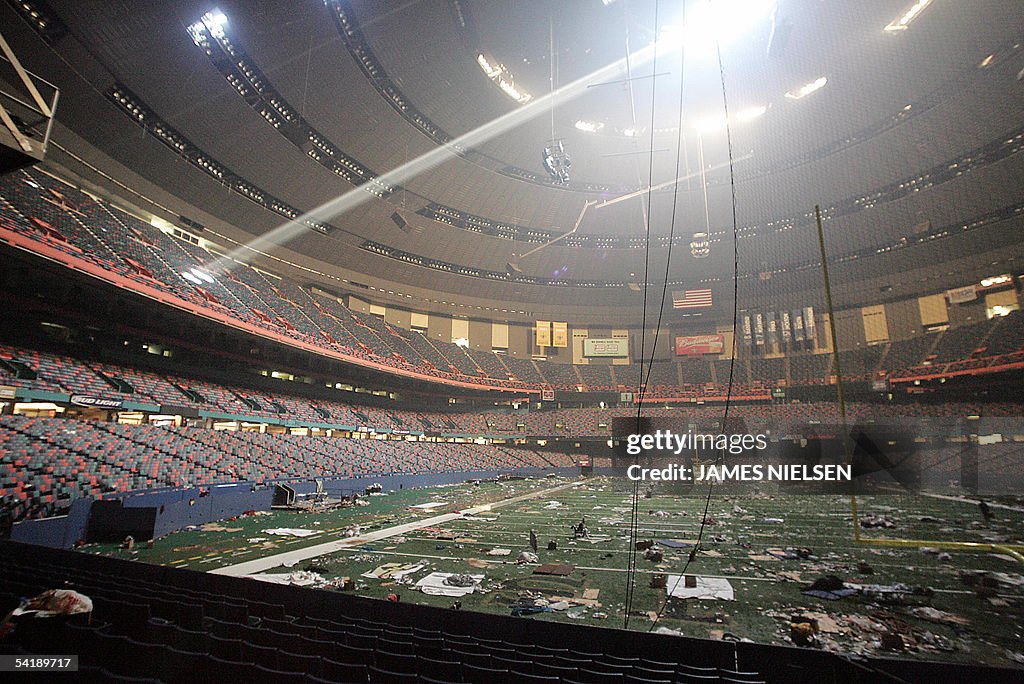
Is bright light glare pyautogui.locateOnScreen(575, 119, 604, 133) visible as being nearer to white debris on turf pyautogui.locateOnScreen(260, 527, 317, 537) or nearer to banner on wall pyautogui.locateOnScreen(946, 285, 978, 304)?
white debris on turf pyautogui.locateOnScreen(260, 527, 317, 537)

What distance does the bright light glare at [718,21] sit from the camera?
22219mm

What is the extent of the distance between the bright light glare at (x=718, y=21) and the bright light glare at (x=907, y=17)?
6710mm

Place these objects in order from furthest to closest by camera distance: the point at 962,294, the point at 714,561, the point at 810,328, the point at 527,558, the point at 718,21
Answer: the point at 810,328 → the point at 962,294 → the point at 718,21 → the point at 527,558 → the point at 714,561

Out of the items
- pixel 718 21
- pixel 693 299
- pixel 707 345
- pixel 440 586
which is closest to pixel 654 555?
pixel 440 586

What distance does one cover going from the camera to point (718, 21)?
23.3 m

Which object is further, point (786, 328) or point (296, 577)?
point (786, 328)

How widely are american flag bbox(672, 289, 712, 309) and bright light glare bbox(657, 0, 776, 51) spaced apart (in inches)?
1022

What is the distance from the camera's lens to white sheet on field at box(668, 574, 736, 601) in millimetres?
8008

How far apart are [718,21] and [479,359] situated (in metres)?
36.1

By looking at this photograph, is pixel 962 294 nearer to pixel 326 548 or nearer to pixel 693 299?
pixel 693 299

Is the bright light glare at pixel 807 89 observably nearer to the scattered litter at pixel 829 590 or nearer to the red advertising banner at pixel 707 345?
the red advertising banner at pixel 707 345

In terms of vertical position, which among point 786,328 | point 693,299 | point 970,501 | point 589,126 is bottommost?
point 970,501

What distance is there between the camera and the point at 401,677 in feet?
10.4

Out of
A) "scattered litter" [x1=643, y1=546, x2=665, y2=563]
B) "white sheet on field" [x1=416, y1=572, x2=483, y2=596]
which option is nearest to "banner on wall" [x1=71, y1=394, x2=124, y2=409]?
"white sheet on field" [x1=416, y1=572, x2=483, y2=596]
